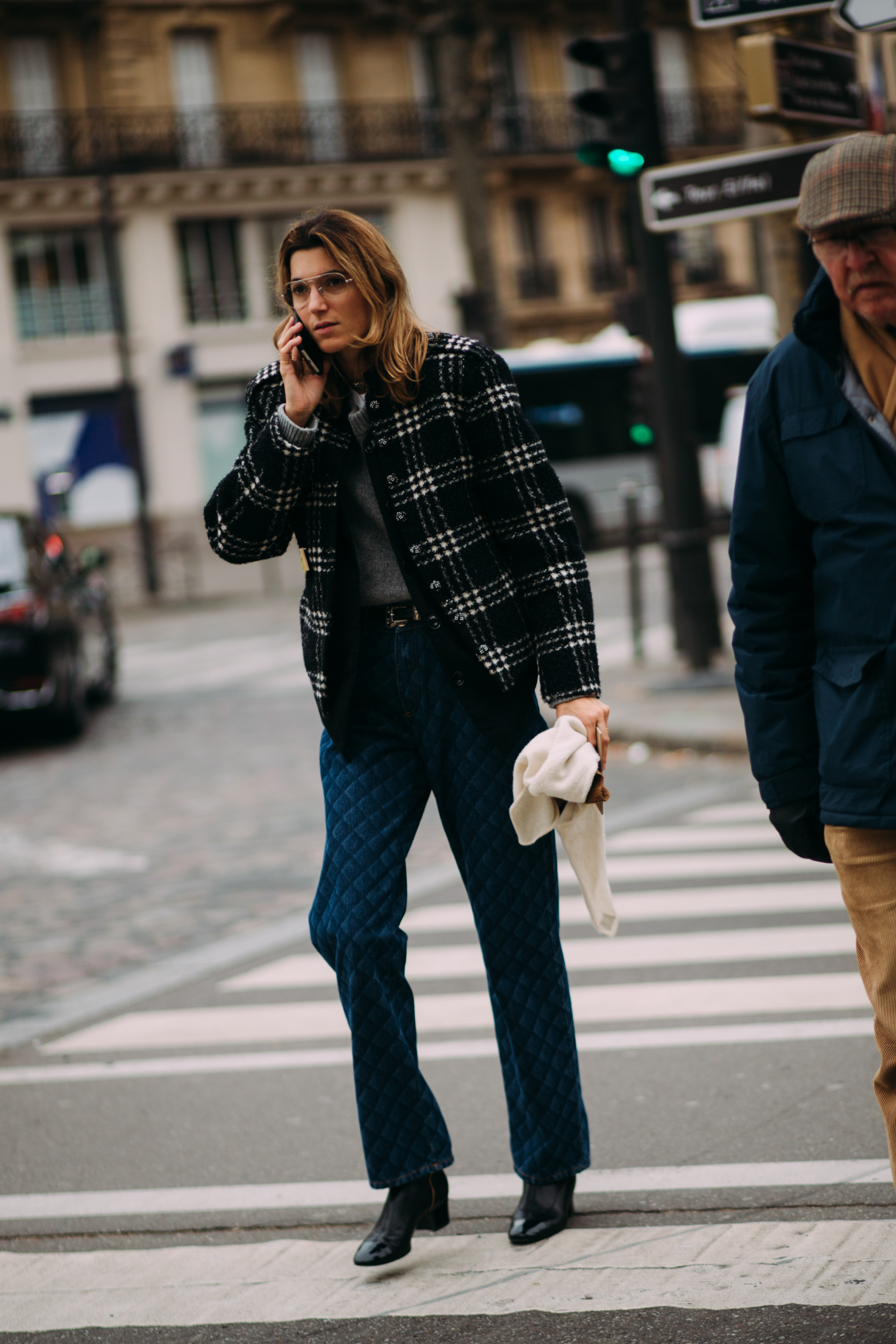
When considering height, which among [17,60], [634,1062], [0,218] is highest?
[17,60]

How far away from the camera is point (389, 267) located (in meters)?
3.39

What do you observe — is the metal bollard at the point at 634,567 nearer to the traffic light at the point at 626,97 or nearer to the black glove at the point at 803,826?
the traffic light at the point at 626,97

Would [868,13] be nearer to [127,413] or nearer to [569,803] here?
[569,803]

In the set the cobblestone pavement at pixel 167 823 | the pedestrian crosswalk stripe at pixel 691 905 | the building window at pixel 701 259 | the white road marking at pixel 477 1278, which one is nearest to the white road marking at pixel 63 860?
the cobblestone pavement at pixel 167 823

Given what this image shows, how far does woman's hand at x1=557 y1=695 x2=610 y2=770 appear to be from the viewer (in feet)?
10.9

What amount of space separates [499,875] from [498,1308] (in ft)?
2.58

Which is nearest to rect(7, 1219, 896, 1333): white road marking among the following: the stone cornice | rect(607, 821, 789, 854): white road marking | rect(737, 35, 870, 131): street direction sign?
rect(607, 821, 789, 854): white road marking

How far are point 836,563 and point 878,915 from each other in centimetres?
56

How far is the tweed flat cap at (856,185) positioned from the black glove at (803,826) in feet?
2.97

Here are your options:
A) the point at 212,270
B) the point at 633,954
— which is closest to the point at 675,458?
the point at 633,954

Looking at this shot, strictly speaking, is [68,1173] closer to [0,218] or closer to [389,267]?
[389,267]

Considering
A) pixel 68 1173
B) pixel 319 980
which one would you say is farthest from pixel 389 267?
pixel 319 980

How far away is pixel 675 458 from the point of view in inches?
462

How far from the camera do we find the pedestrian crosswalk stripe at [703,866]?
6992 millimetres
